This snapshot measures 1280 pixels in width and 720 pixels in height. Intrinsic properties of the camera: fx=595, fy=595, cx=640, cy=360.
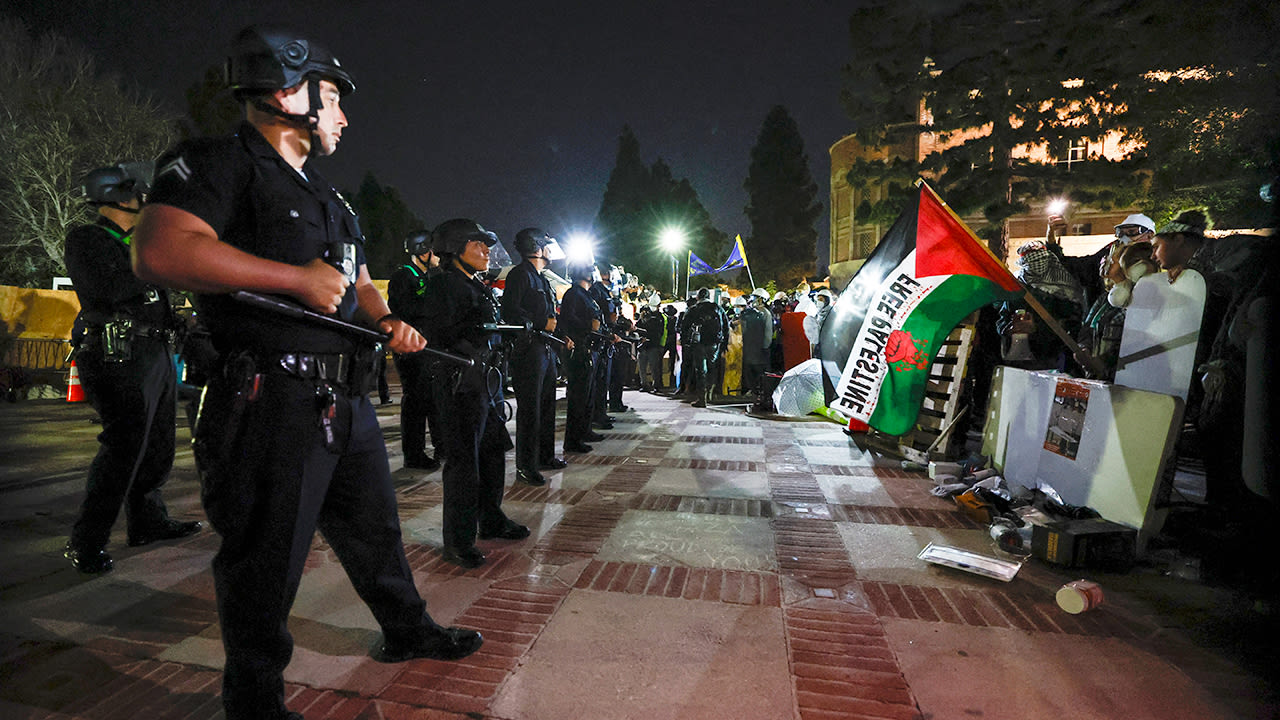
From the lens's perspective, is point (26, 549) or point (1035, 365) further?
point (1035, 365)

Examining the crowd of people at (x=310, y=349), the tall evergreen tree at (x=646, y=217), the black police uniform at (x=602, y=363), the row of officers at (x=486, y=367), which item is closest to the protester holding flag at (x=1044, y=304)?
the crowd of people at (x=310, y=349)

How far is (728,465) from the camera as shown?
19.9 ft

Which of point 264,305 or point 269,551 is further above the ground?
point 264,305

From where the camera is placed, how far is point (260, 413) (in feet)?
5.81

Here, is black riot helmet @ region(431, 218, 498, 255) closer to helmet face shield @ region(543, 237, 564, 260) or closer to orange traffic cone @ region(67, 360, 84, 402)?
helmet face shield @ region(543, 237, 564, 260)

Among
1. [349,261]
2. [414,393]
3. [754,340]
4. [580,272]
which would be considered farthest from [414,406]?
[754,340]

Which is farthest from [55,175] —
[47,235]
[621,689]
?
[621,689]

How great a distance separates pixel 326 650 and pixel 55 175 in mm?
29875

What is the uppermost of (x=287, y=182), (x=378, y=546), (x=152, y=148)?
(x=152, y=148)

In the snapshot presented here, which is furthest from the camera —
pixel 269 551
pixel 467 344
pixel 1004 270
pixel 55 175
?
pixel 55 175

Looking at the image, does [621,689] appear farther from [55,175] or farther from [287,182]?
[55,175]

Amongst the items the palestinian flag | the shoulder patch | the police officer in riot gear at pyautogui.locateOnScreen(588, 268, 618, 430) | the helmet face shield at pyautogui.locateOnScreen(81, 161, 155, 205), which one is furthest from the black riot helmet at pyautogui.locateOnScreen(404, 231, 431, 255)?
the shoulder patch

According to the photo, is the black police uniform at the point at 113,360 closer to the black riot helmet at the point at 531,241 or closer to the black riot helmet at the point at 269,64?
the black riot helmet at the point at 269,64

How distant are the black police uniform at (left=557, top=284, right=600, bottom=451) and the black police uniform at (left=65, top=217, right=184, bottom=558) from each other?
3733 millimetres
